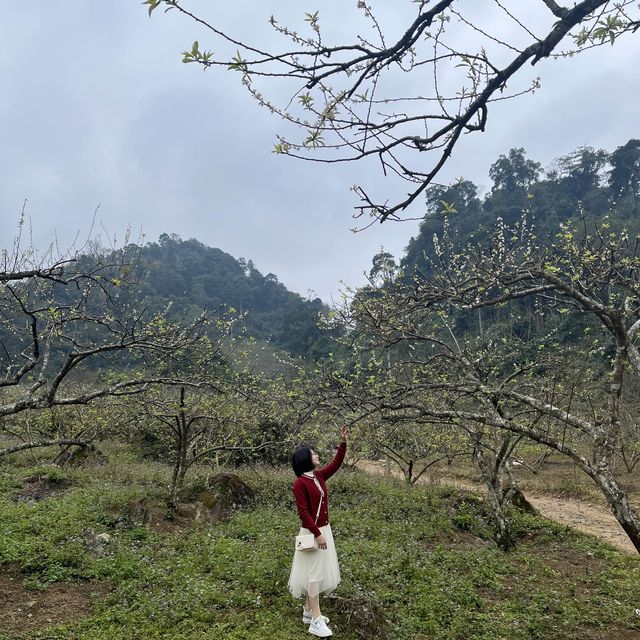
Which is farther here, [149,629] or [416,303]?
[416,303]

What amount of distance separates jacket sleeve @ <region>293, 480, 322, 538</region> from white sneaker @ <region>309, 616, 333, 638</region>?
1.01 metres

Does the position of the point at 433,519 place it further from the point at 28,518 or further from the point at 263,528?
the point at 28,518

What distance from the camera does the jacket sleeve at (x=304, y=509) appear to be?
181 inches

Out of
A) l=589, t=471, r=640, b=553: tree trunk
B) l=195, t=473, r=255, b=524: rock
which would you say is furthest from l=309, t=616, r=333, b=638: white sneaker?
l=195, t=473, r=255, b=524: rock

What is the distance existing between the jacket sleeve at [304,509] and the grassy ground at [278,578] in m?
1.24

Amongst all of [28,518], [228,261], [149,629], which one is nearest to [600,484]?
[149,629]

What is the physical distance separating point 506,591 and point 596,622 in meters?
1.25

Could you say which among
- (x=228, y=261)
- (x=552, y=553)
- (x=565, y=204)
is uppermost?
(x=228, y=261)

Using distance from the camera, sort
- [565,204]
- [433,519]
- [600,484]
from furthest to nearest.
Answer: [565,204], [433,519], [600,484]

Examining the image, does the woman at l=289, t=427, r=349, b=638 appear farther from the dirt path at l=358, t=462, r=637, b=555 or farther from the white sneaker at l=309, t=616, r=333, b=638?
the dirt path at l=358, t=462, r=637, b=555

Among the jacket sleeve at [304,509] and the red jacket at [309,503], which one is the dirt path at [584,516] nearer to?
the red jacket at [309,503]

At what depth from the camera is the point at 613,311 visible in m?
4.67

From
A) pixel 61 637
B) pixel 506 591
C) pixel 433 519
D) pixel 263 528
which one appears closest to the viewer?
pixel 61 637

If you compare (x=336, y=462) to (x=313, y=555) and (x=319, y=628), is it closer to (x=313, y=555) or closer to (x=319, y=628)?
(x=313, y=555)
